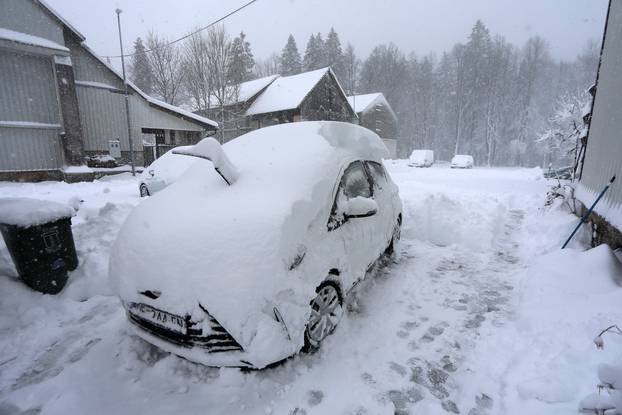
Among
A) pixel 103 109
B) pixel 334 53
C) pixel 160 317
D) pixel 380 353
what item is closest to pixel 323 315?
pixel 380 353

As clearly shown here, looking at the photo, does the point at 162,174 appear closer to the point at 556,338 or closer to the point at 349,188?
the point at 349,188

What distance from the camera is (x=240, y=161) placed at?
3.26 metres

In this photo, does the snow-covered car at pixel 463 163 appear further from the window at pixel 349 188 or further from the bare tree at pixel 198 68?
the window at pixel 349 188

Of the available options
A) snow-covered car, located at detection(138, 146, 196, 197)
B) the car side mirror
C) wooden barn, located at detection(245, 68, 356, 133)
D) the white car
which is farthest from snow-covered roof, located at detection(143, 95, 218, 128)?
the car side mirror

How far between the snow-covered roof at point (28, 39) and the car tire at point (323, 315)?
16.9 m

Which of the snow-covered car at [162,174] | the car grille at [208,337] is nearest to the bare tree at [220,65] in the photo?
the snow-covered car at [162,174]

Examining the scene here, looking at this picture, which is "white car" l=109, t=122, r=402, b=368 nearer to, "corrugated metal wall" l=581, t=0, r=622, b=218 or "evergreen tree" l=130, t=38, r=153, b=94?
"corrugated metal wall" l=581, t=0, r=622, b=218

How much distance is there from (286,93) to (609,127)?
25.2 metres

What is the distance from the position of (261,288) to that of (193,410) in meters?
1.01

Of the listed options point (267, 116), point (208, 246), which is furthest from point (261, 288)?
point (267, 116)

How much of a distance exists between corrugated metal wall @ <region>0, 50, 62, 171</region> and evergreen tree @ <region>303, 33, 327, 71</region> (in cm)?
3660

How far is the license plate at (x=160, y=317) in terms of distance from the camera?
85.1 inches

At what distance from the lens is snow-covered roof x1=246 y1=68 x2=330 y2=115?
25734 millimetres

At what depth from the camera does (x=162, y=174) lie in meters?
9.90
